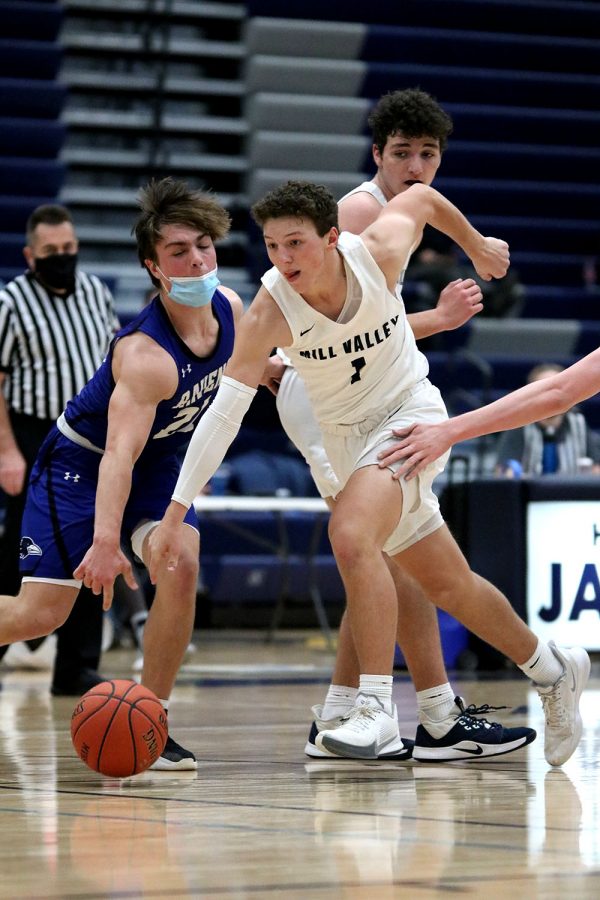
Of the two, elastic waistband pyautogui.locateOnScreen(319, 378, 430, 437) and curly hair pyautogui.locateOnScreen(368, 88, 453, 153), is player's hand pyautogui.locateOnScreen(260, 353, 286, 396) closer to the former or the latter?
elastic waistband pyautogui.locateOnScreen(319, 378, 430, 437)

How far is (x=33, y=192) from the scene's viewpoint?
12.1 metres

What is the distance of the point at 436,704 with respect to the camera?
4.05 m

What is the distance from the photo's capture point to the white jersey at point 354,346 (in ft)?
12.5

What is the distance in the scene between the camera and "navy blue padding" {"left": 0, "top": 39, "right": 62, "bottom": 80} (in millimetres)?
12492

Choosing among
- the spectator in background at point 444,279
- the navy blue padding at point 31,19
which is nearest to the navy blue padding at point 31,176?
the navy blue padding at point 31,19

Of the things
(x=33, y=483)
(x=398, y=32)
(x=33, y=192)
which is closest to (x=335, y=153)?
(x=398, y=32)

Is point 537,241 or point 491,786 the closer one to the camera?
point 491,786

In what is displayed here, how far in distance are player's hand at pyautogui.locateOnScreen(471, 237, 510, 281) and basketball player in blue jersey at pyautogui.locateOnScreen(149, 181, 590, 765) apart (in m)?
0.14

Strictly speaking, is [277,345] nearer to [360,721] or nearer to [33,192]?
[360,721]

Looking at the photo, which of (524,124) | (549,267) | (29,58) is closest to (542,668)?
(549,267)

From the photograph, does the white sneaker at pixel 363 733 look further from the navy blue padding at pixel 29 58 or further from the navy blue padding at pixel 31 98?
the navy blue padding at pixel 29 58

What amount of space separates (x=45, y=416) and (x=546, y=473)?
107 inches

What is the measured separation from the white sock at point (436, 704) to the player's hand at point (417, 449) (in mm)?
618

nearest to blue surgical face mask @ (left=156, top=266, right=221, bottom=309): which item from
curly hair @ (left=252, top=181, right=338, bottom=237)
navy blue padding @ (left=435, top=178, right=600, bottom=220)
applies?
curly hair @ (left=252, top=181, right=338, bottom=237)
